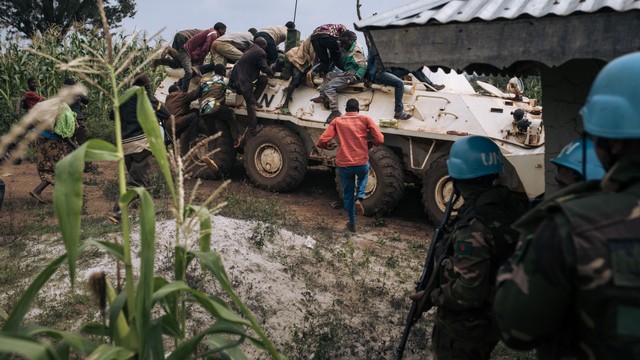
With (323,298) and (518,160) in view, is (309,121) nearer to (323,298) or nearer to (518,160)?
(518,160)

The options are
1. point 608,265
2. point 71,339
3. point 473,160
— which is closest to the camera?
point 608,265

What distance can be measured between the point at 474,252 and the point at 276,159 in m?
7.29

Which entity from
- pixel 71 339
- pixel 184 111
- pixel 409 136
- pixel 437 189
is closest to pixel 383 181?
pixel 409 136

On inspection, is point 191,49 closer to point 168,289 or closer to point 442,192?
point 442,192

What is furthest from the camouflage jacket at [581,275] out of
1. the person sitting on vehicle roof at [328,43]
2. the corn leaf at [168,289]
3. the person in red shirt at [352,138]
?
the person sitting on vehicle roof at [328,43]

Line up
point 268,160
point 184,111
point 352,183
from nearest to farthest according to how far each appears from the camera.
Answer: point 352,183 → point 268,160 → point 184,111

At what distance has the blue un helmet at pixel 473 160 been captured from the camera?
319 centimetres

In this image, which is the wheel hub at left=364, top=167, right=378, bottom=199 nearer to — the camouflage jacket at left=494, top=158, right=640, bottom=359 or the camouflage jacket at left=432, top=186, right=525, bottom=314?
the camouflage jacket at left=432, top=186, right=525, bottom=314

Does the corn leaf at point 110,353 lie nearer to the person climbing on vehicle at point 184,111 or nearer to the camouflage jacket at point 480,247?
the camouflage jacket at point 480,247

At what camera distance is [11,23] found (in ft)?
84.0

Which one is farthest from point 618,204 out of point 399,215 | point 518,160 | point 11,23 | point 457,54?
point 11,23

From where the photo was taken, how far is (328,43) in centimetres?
950

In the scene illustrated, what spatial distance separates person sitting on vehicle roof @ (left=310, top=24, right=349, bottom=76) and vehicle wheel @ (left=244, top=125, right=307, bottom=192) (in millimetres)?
1229

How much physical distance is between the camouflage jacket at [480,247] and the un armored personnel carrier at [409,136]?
4.67 meters
